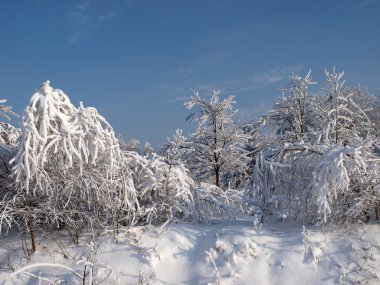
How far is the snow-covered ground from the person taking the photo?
22.9 feet

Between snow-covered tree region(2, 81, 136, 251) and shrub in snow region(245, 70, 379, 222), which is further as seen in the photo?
shrub in snow region(245, 70, 379, 222)

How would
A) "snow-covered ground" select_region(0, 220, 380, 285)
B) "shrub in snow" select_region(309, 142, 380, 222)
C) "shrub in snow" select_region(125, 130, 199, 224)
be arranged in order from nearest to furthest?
"snow-covered ground" select_region(0, 220, 380, 285)
"shrub in snow" select_region(309, 142, 380, 222)
"shrub in snow" select_region(125, 130, 199, 224)

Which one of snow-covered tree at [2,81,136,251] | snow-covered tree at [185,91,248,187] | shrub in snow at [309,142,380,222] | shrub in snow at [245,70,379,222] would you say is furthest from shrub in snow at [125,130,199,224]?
snow-covered tree at [185,91,248,187]

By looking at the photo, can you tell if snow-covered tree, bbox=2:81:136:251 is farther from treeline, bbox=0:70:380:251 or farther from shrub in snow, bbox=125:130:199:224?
shrub in snow, bbox=125:130:199:224

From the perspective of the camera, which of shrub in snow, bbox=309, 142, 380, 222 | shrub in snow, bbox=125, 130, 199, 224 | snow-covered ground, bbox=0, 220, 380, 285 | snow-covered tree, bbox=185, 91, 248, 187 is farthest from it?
snow-covered tree, bbox=185, 91, 248, 187

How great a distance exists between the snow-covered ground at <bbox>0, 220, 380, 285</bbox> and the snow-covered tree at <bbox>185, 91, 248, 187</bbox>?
28.9ft

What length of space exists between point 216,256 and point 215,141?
10.6 metres

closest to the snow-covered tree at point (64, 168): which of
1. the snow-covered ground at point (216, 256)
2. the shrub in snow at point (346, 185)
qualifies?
the snow-covered ground at point (216, 256)

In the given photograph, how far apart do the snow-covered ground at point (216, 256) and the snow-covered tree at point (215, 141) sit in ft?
28.9

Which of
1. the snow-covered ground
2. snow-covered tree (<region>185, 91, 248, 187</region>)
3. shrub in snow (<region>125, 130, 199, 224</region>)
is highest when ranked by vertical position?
snow-covered tree (<region>185, 91, 248, 187</region>)

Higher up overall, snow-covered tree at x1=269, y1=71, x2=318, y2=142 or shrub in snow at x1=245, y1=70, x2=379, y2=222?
snow-covered tree at x1=269, y1=71, x2=318, y2=142

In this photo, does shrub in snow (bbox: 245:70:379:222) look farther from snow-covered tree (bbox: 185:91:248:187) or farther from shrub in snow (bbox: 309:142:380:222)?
snow-covered tree (bbox: 185:91:248:187)

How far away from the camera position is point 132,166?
379 inches

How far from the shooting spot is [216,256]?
7.55 m
